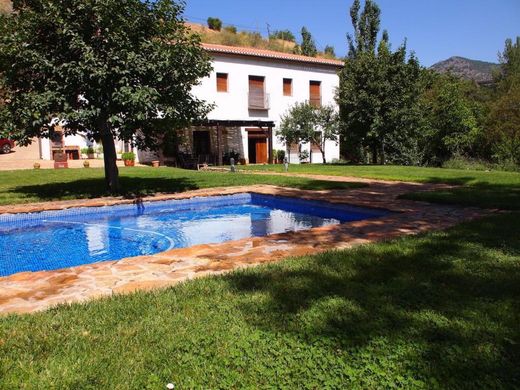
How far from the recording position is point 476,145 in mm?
25266

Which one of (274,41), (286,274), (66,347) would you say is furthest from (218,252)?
(274,41)

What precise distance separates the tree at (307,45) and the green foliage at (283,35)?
43.9ft

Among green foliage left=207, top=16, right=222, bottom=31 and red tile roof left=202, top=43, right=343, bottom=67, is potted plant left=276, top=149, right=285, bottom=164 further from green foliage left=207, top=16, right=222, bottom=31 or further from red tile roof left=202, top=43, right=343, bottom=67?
green foliage left=207, top=16, right=222, bottom=31

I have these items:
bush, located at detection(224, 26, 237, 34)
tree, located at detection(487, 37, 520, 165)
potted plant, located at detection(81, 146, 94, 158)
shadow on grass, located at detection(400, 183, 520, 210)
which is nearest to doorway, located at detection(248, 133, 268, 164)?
potted plant, located at detection(81, 146, 94, 158)

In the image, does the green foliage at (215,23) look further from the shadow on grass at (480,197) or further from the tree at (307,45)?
the shadow on grass at (480,197)

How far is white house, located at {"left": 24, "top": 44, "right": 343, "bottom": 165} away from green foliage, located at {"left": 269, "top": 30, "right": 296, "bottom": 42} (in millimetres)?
26191

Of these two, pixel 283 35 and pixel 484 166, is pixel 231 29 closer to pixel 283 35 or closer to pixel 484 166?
pixel 283 35

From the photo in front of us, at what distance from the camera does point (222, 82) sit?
78.5 ft

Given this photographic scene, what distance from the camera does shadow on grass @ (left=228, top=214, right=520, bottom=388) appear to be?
237 cm

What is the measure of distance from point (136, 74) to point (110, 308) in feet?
23.8

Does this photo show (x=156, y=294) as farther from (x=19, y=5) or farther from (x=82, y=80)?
(x=19, y=5)

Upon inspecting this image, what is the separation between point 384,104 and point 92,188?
643 inches

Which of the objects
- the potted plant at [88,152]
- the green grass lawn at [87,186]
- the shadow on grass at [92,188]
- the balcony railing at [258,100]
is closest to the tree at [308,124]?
the balcony railing at [258,100]

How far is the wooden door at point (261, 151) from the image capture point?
86.7 ft
